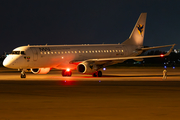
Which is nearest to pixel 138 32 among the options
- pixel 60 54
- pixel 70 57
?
pixel 70 57

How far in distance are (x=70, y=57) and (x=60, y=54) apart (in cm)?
148

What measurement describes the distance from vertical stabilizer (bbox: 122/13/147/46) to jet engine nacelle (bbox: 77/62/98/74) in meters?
11.0

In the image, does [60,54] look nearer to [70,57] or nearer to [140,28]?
[70,57]

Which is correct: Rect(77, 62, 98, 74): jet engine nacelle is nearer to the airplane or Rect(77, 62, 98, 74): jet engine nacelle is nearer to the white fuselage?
the airplane

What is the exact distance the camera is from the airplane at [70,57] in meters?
39.0

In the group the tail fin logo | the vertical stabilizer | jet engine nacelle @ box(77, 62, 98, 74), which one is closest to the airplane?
jet engine nacelle @ box(77, 62, 98, 74)

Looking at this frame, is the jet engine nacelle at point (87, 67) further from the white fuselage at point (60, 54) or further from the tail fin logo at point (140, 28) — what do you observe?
the tail fin logo at point (140, 28)

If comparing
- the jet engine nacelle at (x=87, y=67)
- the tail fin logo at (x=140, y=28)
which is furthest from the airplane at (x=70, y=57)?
the tail fin logo at (x=140, y=28)

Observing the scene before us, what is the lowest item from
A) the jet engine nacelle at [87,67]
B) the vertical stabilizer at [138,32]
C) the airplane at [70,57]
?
the jet engine nacelle at [87,67]

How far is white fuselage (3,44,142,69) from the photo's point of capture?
3875cm

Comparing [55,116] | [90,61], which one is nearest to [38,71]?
[90,61]

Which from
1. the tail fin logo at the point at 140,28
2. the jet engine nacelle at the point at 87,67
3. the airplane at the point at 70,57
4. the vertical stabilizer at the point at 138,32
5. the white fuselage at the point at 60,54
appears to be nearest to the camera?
the white fuselage at the point at 60,54

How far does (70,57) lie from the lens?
140ft

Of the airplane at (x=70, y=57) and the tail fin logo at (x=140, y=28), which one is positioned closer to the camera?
the airplane at (x=70, y=57)
